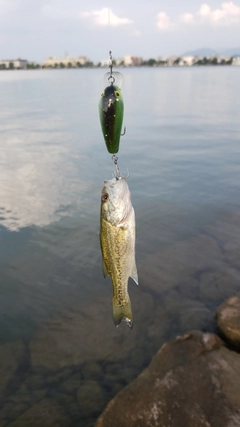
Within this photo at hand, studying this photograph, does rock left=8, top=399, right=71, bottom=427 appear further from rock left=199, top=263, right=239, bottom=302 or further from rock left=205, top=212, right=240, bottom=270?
rock left=205, top=212, right=240, bottom=270

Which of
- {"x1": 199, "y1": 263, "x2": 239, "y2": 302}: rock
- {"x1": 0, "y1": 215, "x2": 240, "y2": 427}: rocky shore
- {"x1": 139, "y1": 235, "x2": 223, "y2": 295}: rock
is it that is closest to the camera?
{"x1": 0, "y1": 215, "x2": 240, "y2": 427}: rocky shore

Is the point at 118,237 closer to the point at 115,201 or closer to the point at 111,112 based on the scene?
the point at 115,201

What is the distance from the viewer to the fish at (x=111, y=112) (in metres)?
3.76

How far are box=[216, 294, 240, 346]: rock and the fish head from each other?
180 inches

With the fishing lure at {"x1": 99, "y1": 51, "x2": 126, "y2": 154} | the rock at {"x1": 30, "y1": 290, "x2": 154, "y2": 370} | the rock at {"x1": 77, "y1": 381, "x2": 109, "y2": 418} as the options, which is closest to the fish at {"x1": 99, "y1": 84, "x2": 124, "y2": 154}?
the fishing lure at {"x1": 99, "y1": 51, "x2": 126, "y2": 154}

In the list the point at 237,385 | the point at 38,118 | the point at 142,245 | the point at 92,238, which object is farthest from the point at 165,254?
the point at 38,118

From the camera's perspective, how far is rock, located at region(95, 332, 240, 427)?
5.46 metres

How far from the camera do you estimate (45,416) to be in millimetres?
6539

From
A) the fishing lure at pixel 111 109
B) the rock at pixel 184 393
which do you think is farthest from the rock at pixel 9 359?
the fishing lure at pixel 111 109

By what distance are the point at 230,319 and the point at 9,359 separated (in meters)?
4.56

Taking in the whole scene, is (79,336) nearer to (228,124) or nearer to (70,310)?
(70,310)

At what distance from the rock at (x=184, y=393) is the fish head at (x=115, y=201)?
337 centimetres

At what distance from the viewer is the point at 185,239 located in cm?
1210

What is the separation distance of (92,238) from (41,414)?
6238 mm
